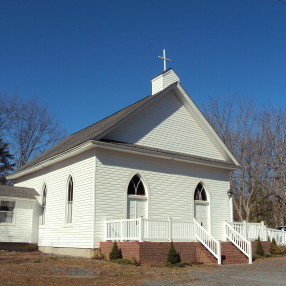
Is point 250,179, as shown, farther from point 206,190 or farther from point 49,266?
point 49,266

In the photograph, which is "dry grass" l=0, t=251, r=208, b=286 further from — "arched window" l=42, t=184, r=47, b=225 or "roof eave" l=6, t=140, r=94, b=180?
"arched window" l=42, t=184, r=47, b=225

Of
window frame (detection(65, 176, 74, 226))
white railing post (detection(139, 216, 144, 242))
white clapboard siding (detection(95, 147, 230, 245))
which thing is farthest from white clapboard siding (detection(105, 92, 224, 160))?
white railing post (detection(139, 216, 144, 242))

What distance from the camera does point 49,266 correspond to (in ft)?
42.9

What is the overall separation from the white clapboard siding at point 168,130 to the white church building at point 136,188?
0.05 metres

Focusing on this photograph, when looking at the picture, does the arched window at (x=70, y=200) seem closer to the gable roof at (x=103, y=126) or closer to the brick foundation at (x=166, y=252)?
the gable roof at (x=103, y=126)

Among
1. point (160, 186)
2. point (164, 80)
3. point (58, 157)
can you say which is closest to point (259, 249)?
point (160, 186)

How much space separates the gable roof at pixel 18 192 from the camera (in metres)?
20.7

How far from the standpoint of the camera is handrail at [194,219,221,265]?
16.1 metres

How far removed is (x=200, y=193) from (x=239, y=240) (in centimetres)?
344

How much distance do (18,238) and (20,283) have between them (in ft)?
39.8

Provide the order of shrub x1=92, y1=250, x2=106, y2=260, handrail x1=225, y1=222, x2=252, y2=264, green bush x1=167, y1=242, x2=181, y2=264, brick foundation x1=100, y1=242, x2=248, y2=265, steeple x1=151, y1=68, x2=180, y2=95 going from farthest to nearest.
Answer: steeple x1=151, y1=68, x2=180, y2=95, handrail x1=225, y1=222, x2=252, y2=264, shrub x1=92, y1=250, x2=106, y2=260, green bush x1=167, y1=242, x2=181, y2=264, brick foundation x1=100, y1=242, x2=248, y2=265

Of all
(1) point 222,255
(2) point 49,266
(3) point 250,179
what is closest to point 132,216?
(1) point 222,255

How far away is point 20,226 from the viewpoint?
20953 mm

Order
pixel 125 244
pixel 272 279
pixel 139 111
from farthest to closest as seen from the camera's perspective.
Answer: pixel 139 111 < pixel 125 244 < pixel 272 279
